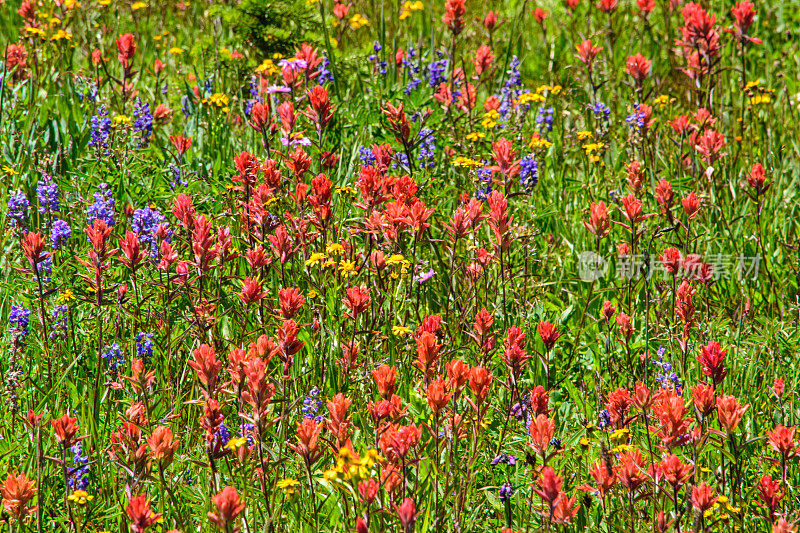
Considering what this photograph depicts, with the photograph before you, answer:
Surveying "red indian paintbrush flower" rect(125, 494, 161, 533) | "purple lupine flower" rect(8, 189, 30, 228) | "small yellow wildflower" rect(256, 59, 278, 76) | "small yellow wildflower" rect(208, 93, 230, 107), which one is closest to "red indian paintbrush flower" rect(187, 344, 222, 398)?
"red indian paintbrush flower" rect(125, 494, 161, 533)

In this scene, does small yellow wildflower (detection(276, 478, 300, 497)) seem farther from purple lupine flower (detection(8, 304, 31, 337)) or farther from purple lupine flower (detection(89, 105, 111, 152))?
purple lupine flower (detection(89, 105, 111, 152))

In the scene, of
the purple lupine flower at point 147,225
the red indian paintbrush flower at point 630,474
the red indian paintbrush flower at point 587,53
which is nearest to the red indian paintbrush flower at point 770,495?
the red indian paintbrush flower at point 630,474

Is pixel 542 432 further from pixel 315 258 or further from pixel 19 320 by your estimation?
pixel 19 320

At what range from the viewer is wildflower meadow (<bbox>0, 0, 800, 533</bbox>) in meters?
2.04

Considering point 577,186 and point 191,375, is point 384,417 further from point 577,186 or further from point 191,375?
point 577,186

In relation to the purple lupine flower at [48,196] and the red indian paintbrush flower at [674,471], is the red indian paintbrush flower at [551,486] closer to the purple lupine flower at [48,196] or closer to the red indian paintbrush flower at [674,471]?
the red indian paintbrush flower at [674,471]

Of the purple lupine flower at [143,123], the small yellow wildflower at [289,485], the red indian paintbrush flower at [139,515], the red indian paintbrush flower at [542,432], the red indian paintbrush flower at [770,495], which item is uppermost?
the purple lupine flower at [143,123]

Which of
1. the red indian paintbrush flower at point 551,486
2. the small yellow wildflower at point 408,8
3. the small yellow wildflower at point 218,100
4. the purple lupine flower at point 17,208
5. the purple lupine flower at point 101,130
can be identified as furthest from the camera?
the small yellow wildflower at point 408,8

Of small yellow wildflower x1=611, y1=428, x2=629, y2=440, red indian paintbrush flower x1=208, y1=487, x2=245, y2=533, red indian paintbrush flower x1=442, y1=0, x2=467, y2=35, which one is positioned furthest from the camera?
red indian paintbrush flower x1=442, y1=0, x2=467, y2=35

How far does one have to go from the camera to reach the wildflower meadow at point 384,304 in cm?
204

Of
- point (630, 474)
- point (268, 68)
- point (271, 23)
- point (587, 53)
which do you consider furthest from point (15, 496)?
point (271, 23)

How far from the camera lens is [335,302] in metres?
2.96

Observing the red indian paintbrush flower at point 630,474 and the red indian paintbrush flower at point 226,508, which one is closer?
the red indian paintbrush flower at point 226,508

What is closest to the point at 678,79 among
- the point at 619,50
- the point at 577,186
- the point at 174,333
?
the point at 619,50
